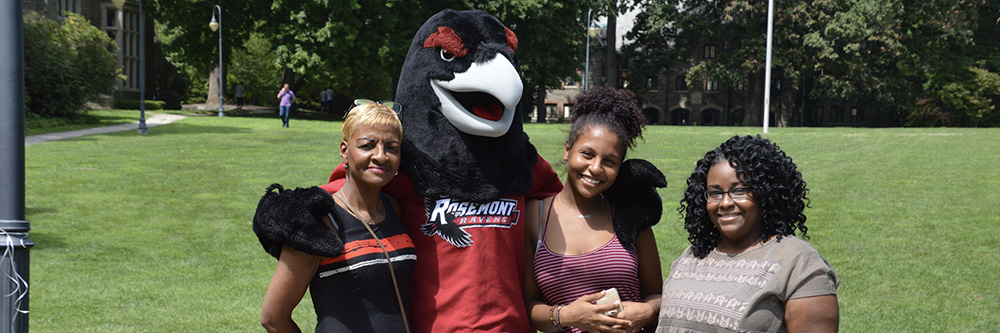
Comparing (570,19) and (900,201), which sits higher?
(570,19)

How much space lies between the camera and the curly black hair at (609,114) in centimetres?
330

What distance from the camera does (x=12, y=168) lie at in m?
2.96

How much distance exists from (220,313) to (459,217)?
4.32 m

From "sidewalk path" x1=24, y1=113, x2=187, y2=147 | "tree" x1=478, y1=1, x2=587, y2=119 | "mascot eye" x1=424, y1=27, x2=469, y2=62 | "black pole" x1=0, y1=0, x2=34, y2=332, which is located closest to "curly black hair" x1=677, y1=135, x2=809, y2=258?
"mascot eye" x1=424, y1=27, x2=469, y2=62

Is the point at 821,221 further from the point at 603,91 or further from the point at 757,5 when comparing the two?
the point at 757,5

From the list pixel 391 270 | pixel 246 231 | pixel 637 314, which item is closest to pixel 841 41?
pixel 246 231

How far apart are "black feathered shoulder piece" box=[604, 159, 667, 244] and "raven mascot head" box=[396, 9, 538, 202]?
381 mm

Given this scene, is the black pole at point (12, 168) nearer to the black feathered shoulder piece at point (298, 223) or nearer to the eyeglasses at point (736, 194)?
the black feathered shoulder piece at point (298, 223)

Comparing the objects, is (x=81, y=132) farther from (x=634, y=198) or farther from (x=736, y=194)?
(x=736, y=194)

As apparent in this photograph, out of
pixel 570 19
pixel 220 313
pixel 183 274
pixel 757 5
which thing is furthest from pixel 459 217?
pixel 757 5

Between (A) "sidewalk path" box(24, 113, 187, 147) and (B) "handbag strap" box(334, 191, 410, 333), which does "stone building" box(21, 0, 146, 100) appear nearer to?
(A) "sidewalk path" box(24, 113, 187, 147)

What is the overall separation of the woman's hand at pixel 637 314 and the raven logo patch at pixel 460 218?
56 cm

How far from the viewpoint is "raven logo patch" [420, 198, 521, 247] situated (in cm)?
324

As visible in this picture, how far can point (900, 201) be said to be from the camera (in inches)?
476
